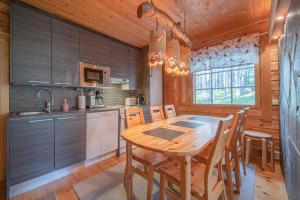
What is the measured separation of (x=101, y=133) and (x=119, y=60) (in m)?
1.66

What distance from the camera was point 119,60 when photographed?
128 inches

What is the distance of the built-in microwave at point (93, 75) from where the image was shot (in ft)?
8.54

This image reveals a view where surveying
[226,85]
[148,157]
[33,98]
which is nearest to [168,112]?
[148,157]

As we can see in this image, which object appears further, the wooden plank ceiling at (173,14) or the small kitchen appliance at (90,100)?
the small kitchen appliance at (90,100)

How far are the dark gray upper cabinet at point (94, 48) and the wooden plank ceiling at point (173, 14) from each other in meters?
0.16

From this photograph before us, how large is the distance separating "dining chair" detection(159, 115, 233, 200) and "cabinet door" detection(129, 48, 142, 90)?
2446mm

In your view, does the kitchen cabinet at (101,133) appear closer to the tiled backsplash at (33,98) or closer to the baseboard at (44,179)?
the baseboard at (44,179)

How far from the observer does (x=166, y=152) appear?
3.53 feet

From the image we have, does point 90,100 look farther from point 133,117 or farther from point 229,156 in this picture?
point 229,156

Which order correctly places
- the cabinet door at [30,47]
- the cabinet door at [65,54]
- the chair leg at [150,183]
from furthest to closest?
1. the cabinet door at [65,54]
2. the cabinet door at [30,47]
3. the chair leg at [150,183]

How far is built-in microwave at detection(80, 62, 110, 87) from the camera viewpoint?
2.60 metres

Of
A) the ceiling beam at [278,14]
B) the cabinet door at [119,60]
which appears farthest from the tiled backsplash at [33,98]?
the ceiling beam at [278,14]

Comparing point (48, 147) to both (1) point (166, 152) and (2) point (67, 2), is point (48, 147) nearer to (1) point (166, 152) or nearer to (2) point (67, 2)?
(1) point (166, 152)

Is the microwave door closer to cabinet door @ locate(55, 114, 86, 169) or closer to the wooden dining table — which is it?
cabinet door @ locate(55, 114, 86, 169)
